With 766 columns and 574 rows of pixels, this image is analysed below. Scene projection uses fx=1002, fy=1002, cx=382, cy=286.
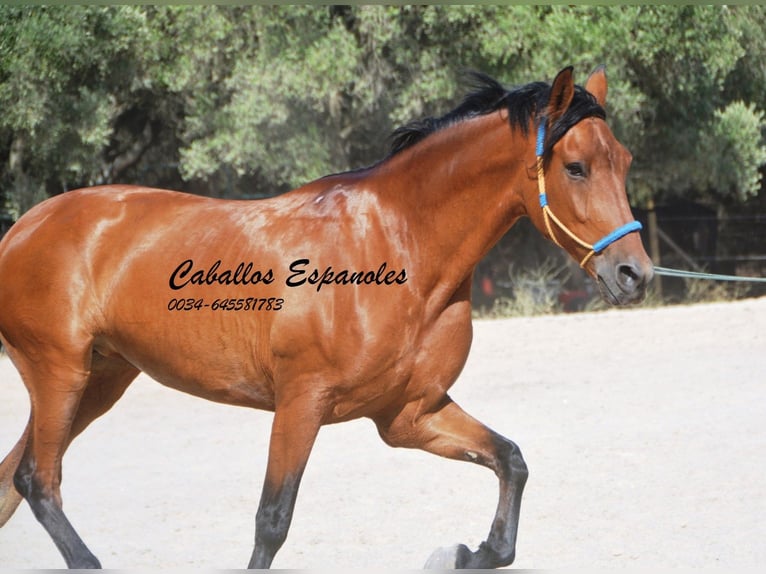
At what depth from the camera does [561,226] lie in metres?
3.24

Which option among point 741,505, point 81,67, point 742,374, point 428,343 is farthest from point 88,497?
point 81,67

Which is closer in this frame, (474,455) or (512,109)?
(512,109)

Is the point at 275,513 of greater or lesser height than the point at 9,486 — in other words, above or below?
above

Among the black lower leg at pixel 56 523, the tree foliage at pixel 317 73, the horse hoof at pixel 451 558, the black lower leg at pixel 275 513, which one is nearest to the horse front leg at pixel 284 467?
the black lower leg at pixel 275 513

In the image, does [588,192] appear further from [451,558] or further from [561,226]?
[451,558]

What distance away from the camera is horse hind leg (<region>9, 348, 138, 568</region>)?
12.3 feet

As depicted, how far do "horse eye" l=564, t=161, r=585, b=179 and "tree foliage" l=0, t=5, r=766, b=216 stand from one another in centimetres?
754

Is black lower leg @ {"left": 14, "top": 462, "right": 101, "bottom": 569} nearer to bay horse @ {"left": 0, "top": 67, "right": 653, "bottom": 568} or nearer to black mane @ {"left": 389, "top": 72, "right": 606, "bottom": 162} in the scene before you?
bay horse @ {"left": 0, "top": 67, "right": 653, "bottom": 568}

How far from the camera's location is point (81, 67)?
10.5 m

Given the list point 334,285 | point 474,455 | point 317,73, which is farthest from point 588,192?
point 317,73

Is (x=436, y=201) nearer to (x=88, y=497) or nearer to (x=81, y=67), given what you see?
(x=88, y=497)

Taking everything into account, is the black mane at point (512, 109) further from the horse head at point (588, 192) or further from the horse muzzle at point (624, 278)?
the horse muzzle at point (624, 278)

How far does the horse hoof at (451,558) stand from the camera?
3.53 metres

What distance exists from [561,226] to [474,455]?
888mm
